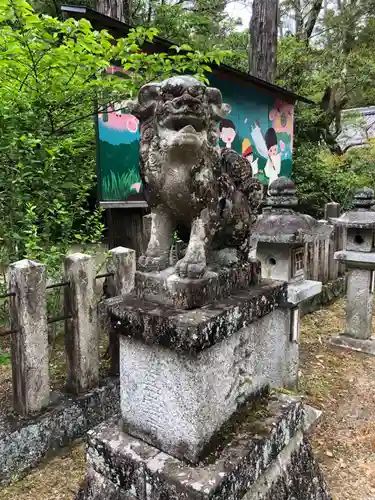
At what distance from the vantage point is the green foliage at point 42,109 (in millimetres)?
2920

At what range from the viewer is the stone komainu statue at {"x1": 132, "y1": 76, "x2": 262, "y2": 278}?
64.3 inches

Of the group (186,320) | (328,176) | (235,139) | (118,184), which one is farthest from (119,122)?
(328,176)

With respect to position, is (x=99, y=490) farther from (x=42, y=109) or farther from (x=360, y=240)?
(x=360, y=240)

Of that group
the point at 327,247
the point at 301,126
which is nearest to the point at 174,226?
the point at 327,247

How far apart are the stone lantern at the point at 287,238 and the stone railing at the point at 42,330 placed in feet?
5.09

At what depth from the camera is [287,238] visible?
346 centimetres

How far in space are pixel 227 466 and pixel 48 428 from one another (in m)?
1.58

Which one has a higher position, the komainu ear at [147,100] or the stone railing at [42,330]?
the komainu ear at [147,100]

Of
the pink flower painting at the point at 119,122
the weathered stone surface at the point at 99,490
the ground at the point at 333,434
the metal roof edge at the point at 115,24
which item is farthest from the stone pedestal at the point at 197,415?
the metal roof edge at the point at 115,24

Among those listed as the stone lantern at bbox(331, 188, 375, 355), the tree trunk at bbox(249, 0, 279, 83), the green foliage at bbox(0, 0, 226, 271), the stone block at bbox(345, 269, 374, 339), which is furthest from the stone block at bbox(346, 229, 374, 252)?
the tree trunk at bbox(249, 0, 279, 83)

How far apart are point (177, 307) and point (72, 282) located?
1.43 meters

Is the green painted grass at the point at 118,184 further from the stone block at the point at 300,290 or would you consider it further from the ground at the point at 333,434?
the stone block at the point at 300,290

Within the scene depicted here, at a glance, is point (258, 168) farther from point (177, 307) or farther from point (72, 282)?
point (177, 307)

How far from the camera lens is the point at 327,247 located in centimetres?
659
